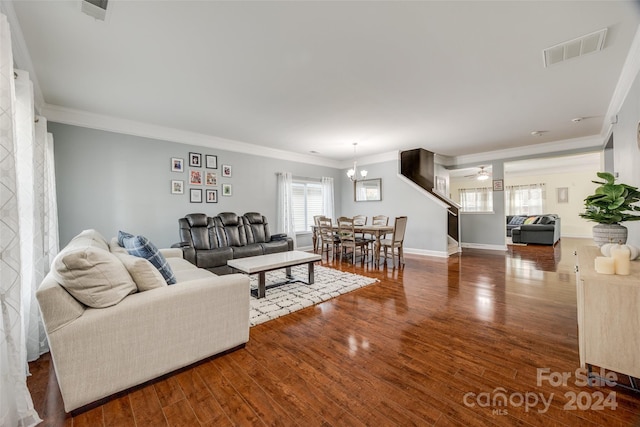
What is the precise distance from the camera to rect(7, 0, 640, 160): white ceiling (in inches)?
77.2

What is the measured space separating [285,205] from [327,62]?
13.8 ft

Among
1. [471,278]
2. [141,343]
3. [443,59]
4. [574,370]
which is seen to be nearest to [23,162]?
[141,343]

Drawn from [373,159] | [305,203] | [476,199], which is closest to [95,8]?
[305,203]

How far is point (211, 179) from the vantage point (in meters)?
5.34

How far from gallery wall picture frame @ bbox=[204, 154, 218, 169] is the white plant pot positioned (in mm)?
5541

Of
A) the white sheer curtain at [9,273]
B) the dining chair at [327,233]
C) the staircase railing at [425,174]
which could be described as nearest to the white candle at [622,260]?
the white sheer curtain at [9,273]

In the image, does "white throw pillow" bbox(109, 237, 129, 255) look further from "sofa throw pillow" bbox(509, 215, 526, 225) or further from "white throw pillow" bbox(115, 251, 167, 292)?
"sofa throw pillow" bbox(509, 215, 526, 225)

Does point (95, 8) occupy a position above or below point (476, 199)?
above

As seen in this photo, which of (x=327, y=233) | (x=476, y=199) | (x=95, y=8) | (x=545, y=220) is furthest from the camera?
(x=476, y=199)

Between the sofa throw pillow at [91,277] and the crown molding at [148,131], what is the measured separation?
3.54m

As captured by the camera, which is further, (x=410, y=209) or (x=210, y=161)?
(x=410, y=209)

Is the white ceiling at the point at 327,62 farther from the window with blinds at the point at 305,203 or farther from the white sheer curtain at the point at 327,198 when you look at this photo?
the white sheer curtain at the point at 327,198

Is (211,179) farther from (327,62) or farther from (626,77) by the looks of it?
(626,77)

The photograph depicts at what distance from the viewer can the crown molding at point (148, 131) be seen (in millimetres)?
3805
